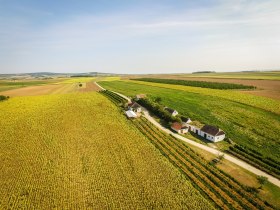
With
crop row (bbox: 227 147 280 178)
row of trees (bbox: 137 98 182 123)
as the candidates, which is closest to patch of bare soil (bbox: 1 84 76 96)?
row of trees (bbox: 137 98 182 123)

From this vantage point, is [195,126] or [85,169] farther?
[195,126]

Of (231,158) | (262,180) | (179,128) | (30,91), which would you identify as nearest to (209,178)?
(262,180)

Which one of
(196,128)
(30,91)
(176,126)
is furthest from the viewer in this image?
(30,91)

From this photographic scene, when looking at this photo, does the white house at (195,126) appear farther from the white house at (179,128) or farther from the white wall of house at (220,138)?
the white wall of house at (220,138)

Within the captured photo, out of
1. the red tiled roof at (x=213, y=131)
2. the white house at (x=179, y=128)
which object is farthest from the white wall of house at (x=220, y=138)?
the white house at (x=179, y=128)

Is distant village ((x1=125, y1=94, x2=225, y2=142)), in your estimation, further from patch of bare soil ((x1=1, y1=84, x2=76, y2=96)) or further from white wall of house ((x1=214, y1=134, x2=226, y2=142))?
patch of bare soil ((x1=1, y1=84, x2=76, y2=96))

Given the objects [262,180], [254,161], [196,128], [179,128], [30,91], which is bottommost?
[262,180]

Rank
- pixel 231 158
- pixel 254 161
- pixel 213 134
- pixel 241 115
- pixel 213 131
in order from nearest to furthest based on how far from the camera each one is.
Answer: pixel 254 161 < pixel 231 158 < pixel 213 134 < pixel 213 131 < pixel 241 115

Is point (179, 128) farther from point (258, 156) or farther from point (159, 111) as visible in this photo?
point (258, 156)
